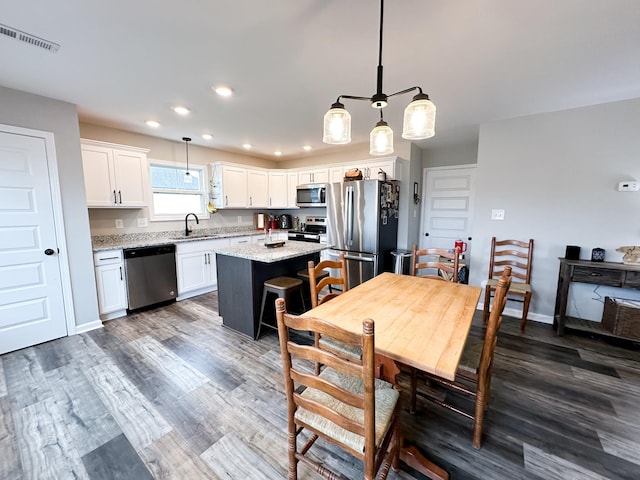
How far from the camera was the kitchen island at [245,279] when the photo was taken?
2.73m

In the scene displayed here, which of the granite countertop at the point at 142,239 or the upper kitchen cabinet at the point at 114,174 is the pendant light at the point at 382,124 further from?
the upper kitchen cabinet at the point at 114,174

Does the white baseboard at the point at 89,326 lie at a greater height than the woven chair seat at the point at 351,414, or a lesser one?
lesser

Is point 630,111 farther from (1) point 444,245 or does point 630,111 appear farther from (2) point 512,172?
(1) point 444,245

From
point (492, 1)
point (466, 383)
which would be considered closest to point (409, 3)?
point (492, 1)

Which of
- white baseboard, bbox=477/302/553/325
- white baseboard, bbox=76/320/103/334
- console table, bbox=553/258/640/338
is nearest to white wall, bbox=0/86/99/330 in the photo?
white baseboard, bbox=76/320/103/334

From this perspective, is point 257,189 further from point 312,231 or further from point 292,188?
point 312,231

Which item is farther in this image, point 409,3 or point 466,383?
point 466,383

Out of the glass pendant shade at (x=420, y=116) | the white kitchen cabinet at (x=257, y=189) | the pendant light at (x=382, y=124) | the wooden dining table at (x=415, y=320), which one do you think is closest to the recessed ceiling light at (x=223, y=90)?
the pendant light at (x=382, y=124)

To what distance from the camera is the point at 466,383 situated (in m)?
2.11

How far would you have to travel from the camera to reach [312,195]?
15.9 ft

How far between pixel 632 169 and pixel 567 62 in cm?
164

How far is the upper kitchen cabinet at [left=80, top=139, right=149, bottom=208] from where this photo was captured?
322 cm

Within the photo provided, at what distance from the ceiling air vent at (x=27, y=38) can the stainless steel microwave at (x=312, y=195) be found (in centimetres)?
341

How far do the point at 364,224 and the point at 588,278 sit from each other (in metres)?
2.50
